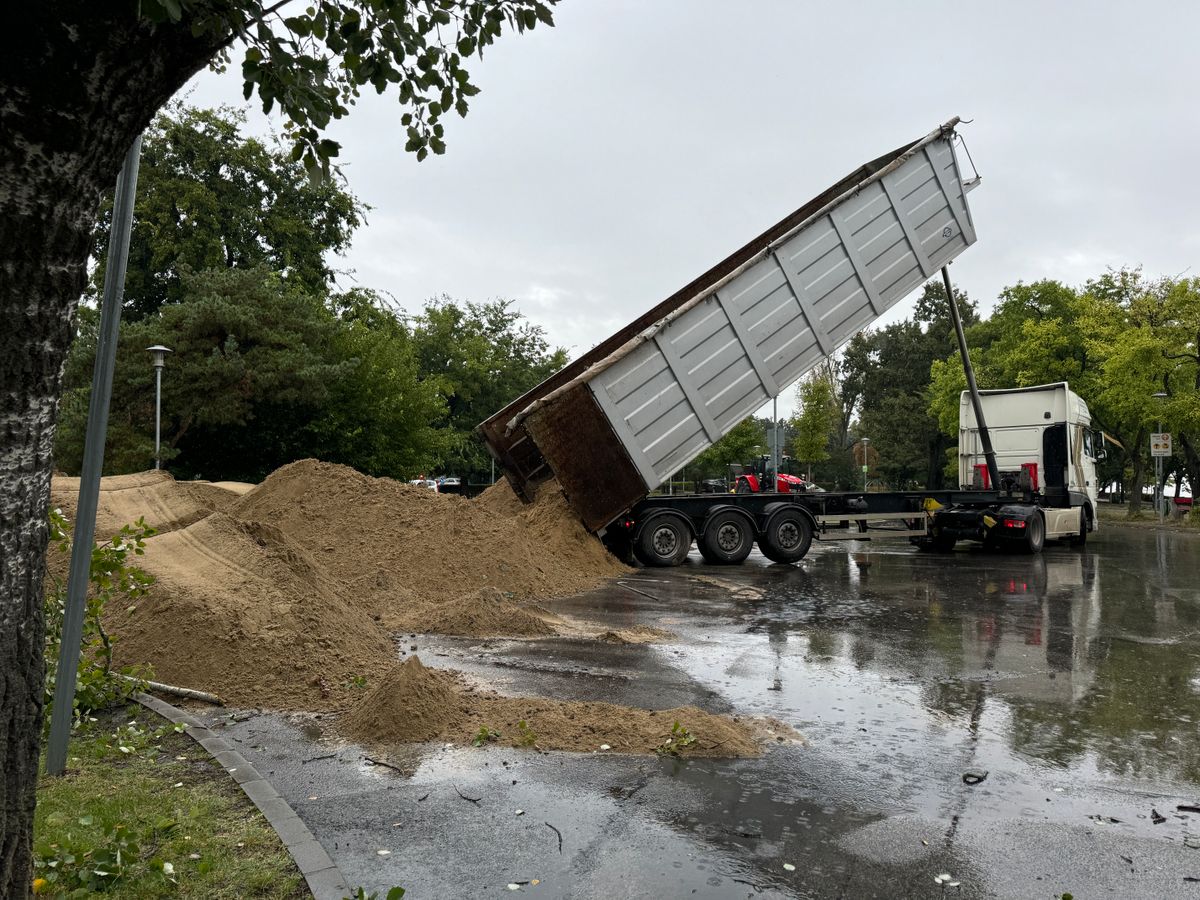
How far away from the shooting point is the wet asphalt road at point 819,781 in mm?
3920

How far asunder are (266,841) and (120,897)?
66 cm

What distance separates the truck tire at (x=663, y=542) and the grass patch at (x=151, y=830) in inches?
434

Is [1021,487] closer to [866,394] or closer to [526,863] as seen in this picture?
[526,863]

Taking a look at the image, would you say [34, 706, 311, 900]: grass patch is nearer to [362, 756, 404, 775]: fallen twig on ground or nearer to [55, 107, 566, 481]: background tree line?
[362, 756, 404, 775]: fallen twig on ground

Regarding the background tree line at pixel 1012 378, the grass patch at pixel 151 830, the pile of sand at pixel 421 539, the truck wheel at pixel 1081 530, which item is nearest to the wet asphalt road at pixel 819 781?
the grass patch at pixel 151 830

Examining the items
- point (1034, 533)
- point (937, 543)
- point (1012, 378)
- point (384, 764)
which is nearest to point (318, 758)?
point (384, 764)

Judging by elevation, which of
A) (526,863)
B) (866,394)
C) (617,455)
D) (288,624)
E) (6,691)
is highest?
(866,394)

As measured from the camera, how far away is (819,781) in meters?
5.06

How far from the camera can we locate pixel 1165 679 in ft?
24.9

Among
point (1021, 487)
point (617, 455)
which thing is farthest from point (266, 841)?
point (1021, 487)

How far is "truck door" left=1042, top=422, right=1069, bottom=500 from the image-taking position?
20.1 meters

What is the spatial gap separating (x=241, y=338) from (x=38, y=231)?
79.6ft

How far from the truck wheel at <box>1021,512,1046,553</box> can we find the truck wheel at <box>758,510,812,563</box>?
5.16 metres

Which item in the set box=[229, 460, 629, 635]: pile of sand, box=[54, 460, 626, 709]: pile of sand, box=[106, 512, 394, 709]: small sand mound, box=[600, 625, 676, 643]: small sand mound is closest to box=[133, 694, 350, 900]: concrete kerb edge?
box=[106, 512, 394, 709]: small sand mound
